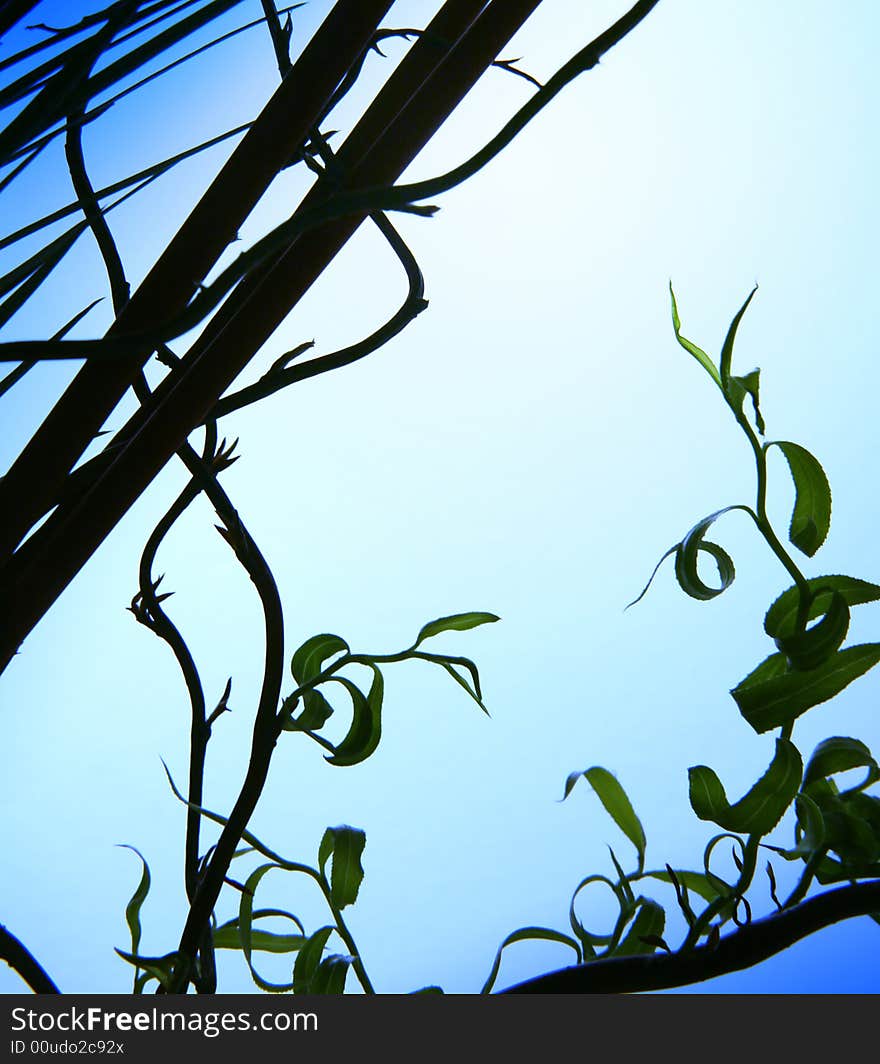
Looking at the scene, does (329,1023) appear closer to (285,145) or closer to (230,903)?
(285,145)

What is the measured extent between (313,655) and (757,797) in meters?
0.06

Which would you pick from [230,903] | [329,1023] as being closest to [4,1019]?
[329,1023]

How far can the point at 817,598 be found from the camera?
10 centimetres

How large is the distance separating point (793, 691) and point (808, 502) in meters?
0.02

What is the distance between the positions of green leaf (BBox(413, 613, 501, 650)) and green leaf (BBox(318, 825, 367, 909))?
0.10ft

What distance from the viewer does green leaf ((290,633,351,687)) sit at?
130 mm

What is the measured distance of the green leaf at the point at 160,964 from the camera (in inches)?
4.5

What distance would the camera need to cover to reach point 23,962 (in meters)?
0.10

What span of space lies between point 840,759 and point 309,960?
8 centimetres

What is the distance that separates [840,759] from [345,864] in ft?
0.23

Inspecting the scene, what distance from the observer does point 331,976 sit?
0.12 meters

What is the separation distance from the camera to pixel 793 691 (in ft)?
0.32

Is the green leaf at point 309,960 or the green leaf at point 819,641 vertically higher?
the green leaf at point 819,641

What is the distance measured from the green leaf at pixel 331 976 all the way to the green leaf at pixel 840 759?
0.07 metres
